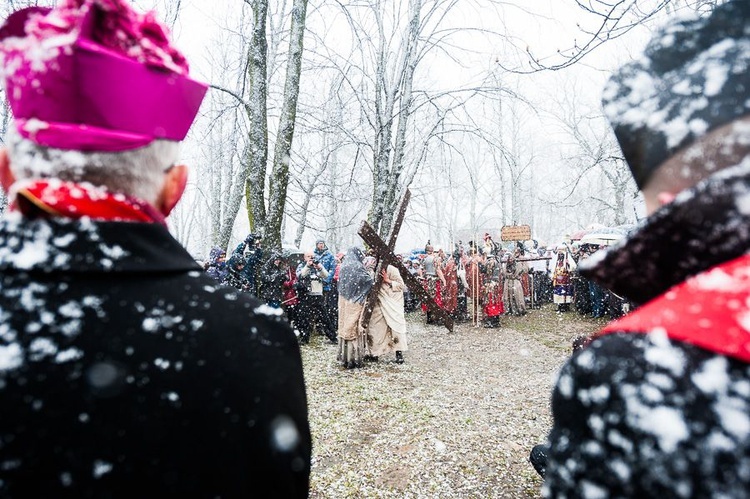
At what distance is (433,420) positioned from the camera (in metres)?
5.12

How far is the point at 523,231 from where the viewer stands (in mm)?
16750

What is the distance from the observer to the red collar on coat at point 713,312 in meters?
0.64

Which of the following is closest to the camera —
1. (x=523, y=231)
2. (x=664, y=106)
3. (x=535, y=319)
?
(x=664, y=106)

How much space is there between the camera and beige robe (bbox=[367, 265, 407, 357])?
784 cm

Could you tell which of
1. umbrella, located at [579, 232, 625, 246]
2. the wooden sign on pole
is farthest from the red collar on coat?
the wooden sign on pole

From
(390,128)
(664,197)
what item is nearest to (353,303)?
(390,128)

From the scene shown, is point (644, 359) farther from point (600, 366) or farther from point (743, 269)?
point (743, 269)

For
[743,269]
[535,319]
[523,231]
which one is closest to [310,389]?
[743,269]

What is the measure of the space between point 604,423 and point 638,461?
7 cm

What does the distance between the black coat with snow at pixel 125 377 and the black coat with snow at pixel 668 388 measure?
0.60 m

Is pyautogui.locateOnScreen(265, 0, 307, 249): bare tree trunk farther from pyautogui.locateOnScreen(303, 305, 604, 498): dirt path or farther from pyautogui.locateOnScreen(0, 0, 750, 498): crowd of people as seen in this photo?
pyautogui.locateOnScreen(0, 0, 750, 498): crowd of people

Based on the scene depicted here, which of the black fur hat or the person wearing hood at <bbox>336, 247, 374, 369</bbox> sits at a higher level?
the black fur hat

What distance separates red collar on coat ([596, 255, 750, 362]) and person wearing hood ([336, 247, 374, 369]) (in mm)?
6809

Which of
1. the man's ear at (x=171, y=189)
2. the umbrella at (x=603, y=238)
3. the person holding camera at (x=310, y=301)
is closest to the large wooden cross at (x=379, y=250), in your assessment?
the person holding camera at (x=310, y=301)
